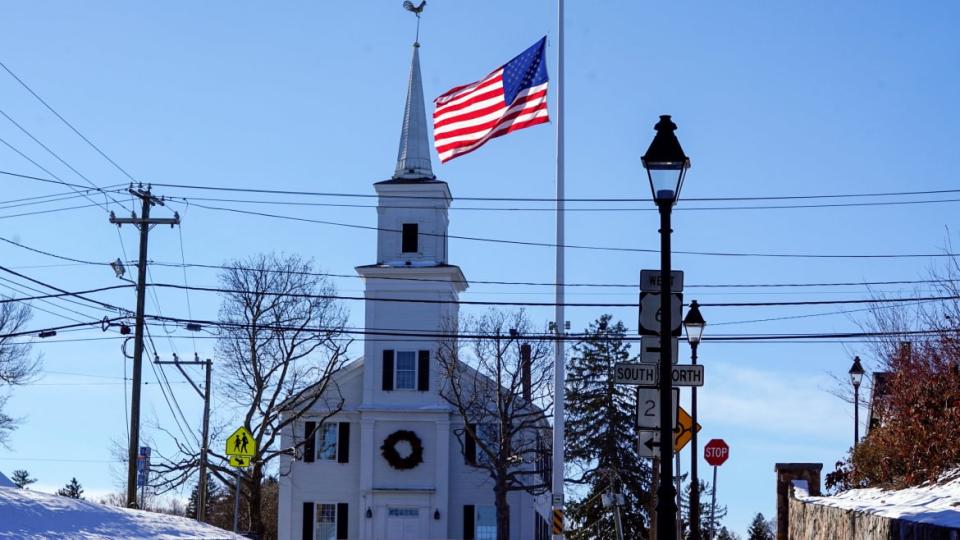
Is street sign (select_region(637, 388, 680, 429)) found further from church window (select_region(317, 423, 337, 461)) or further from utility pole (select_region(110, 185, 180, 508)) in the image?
church window (select_region(317, 423, 337, 461))

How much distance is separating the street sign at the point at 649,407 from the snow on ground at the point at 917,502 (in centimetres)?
261

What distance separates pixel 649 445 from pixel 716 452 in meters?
11.1

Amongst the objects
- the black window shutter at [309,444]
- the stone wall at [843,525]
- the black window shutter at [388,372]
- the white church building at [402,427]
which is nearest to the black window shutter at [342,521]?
the white church building at [402,427]

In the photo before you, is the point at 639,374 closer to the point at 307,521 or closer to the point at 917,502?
the point at 917,502

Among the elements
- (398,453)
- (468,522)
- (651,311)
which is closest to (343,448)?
(398,453)

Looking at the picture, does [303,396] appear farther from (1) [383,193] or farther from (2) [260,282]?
(1) [383,193]

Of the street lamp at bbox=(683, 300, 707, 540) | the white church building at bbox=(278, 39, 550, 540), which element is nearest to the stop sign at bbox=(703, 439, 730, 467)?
the street lamp at bbox=(683, 300, 707, 540)

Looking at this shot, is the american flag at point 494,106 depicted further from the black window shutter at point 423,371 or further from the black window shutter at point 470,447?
the black window shutter at point 423,371

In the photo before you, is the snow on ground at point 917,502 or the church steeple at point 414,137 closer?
the snow on ground at point 917,502

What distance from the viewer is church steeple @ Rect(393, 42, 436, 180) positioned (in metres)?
52.8

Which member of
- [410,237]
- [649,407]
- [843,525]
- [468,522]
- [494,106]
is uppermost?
[410,237]

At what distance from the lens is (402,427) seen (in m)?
52.8

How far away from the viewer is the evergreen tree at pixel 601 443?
6381 cm

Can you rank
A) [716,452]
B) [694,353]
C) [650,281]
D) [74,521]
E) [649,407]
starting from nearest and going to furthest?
[650,281] → [649,407] → [74,521] → [694,353] → [716,452]
